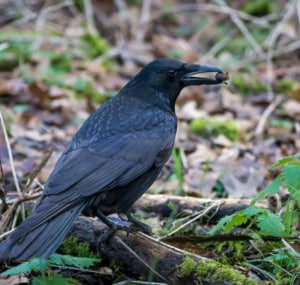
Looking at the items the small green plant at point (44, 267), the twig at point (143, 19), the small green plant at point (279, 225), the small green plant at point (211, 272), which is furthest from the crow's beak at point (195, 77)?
the twig at point (143, 19)

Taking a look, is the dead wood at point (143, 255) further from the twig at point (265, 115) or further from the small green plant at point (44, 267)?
the twig at point (265, 115)

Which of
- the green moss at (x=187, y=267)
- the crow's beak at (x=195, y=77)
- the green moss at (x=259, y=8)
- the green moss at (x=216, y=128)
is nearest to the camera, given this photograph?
the green moss at (x=187, y=267)

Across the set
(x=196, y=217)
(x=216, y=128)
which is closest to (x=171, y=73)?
(x=196, y=217)

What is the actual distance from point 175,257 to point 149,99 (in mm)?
1484

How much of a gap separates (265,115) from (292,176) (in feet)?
13.8

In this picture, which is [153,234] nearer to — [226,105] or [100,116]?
[100,116]

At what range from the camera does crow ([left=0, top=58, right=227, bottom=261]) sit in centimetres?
360

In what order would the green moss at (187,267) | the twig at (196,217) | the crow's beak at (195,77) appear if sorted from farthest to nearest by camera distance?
the crow's beak at (195,77) → the twig at (196,217) → the green moss at (187,267)

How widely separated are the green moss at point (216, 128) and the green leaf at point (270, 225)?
3438 millimetres

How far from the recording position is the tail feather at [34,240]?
11.4ft

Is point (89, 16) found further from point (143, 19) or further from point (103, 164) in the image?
point (103, 164)

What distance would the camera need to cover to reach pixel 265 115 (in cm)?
786

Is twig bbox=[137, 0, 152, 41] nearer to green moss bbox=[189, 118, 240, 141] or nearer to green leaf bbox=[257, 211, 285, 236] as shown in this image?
green moss bbox=[189, 118, 240, 141]

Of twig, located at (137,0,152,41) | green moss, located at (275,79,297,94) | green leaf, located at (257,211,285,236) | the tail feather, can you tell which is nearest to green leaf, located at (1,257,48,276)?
the tail feather
